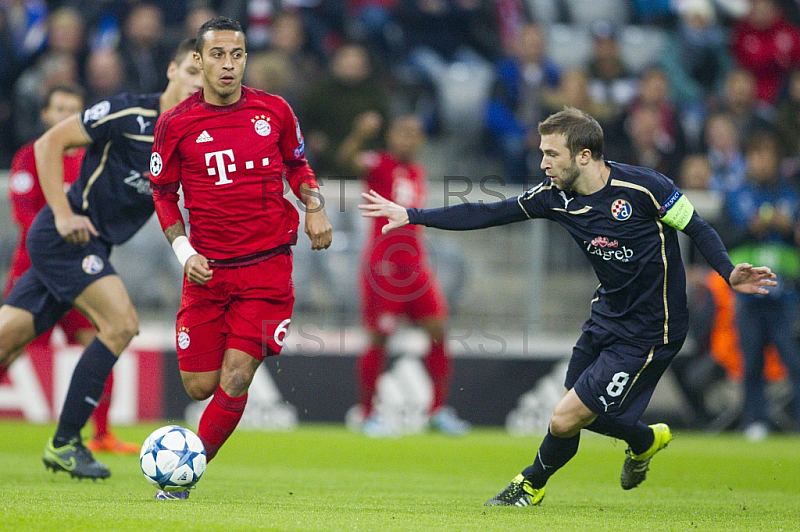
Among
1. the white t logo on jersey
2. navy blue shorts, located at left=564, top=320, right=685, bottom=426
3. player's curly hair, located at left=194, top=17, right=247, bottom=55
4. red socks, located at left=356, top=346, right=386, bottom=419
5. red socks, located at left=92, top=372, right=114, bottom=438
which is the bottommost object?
red socks, located at left=356, top=346, right=386, bottom=419

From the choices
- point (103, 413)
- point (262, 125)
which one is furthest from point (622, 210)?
point (103, 413)

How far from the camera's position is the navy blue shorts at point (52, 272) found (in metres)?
6.79

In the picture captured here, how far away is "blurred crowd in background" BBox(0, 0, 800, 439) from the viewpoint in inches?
456

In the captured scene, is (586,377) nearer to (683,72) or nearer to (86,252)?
(86,252)

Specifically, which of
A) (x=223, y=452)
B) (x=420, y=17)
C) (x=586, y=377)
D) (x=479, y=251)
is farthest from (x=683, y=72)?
(x=586, y=377)

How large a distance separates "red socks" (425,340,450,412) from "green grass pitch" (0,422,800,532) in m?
0.53

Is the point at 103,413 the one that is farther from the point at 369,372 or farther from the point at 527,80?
the point at 527,80

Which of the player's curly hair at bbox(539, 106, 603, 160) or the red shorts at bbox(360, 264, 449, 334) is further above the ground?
the player's curly hair at bbox(539, 106, 603, 160)

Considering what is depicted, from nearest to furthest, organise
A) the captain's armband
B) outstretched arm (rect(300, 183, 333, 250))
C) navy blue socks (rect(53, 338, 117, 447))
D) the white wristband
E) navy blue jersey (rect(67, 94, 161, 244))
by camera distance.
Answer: the white wristband < the captain's armband < outstretched arm (rect(300, 183, 333, 250)) < navy blue socks (rect(53, 338, 117, 447)) < navy blue jersey (rect(67, 94, 161, 244))

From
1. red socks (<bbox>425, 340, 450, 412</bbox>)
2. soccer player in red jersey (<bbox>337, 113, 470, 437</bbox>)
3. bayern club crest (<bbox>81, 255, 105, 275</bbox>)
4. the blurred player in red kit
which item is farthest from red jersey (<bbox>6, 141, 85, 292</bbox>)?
red socks (<bbox>425, 340, 450, 412</bbox>)

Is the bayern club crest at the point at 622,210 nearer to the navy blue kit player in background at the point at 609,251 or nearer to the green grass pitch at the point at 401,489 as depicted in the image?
the navy blue kit player in background at the point at 609,251

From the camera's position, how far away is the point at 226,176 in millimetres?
5711

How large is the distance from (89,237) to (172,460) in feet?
6.57

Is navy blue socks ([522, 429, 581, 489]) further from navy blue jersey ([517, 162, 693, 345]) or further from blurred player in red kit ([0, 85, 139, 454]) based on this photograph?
blurred player in red kit ([0, 85, 139, 454])
